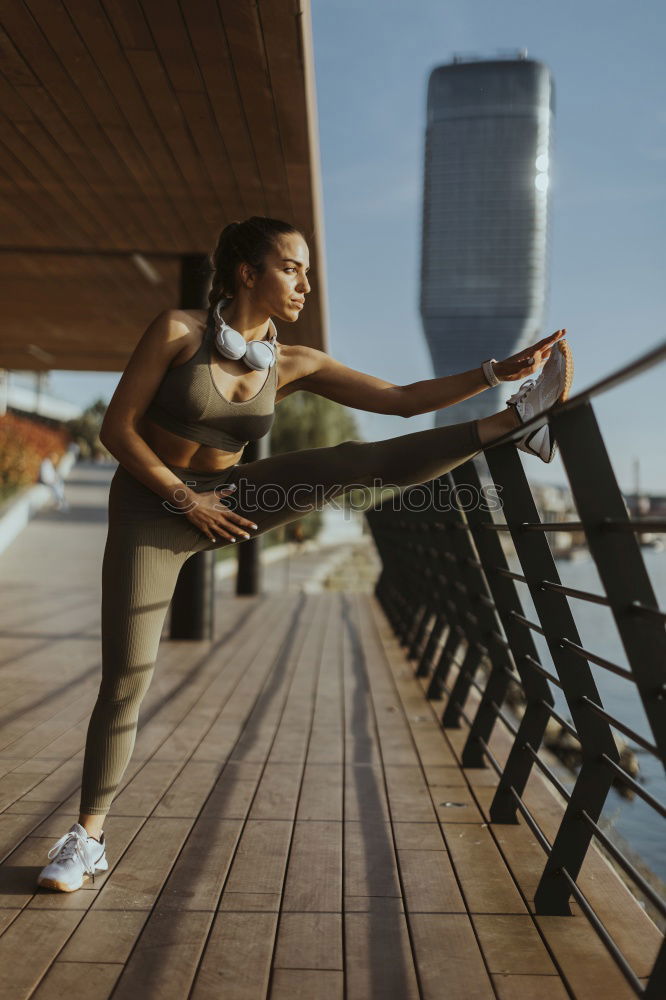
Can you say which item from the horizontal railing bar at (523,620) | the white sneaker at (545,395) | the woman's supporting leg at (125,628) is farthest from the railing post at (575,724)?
the woman's supporting leg at (125,628)

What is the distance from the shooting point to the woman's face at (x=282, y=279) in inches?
90.3

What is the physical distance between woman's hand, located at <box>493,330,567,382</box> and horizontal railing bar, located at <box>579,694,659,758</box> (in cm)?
77

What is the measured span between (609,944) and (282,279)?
1.55 m

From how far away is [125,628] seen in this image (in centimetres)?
224

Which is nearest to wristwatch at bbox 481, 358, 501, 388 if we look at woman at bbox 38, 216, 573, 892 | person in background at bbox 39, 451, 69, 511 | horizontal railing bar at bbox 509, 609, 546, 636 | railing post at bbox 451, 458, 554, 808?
woman at bbox 38, 216, 573, 892

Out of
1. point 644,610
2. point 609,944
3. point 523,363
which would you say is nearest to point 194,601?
point 523,363

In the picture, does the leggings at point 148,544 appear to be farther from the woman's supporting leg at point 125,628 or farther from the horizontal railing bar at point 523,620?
the horizontal railing bar at point 523,620

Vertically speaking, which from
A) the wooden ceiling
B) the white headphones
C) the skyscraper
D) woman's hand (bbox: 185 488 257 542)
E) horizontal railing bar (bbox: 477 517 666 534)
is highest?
the skyscraper

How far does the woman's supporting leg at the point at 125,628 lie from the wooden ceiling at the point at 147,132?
6.46 feet

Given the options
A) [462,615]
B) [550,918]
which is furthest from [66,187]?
[550,918]

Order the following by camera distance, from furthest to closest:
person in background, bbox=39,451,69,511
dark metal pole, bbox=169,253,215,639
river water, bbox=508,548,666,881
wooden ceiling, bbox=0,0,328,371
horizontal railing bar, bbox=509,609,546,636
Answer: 1. person in background, bbox=39,451,69,511
2. dark metal pole, bbox=169,253,215,639
3. river water, bbox=508,548,666,881
4. wooden ceiling, bbox=0,0,328,371
5. horizontal railing bar, bbox=509,609,546,636

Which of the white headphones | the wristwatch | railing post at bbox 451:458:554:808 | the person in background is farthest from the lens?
the person in background

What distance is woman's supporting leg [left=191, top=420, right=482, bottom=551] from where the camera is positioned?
7.38 ft

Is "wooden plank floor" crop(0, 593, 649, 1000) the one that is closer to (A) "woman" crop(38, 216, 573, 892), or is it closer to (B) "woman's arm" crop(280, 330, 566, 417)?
(A) "woman" crop(38, 216, 573, 892)
